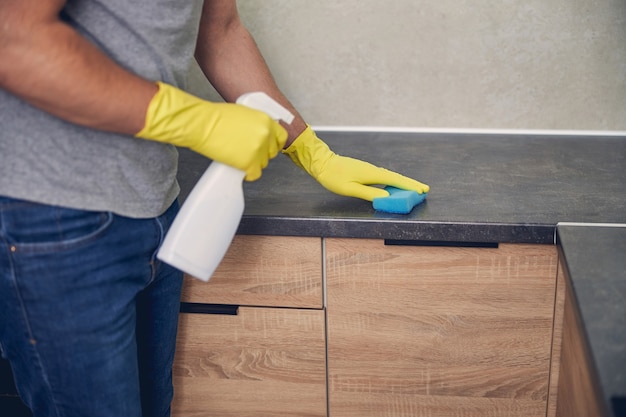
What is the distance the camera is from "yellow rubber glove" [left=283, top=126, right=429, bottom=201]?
1343mm

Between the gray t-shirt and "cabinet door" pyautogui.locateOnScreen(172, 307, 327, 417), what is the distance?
1.38 ft

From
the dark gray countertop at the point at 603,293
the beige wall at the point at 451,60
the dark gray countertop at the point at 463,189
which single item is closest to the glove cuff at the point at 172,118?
the dark gray countertop at the point at 463,189

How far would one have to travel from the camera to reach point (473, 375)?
53.9 inches

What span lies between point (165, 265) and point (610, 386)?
0.69m

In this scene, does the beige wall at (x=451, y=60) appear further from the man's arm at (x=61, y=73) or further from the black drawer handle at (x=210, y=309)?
the man's arm at (x=61, y=73)

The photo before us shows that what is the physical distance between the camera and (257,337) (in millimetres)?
1408

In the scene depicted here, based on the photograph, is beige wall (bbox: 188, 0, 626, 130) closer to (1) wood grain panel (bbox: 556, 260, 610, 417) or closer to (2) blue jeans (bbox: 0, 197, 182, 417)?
(1) wood grain panel (bbox: 556, 260, 610, 417)

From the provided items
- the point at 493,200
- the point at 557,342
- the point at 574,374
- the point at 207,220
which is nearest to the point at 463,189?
the point at 493,200

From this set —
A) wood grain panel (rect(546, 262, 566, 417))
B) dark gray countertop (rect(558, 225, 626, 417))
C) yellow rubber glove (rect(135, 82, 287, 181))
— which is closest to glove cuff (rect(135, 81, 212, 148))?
yellow rubber glove (rect(135, 82, 287, 181))

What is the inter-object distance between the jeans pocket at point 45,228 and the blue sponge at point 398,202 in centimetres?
53

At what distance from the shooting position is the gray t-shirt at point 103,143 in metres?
0.94

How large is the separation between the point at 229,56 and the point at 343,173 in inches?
11.8

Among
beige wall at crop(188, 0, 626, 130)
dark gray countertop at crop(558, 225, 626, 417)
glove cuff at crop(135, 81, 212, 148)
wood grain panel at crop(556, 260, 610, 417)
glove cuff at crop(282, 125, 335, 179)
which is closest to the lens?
dark gray countertop at crop(558, 225, 626, 417)

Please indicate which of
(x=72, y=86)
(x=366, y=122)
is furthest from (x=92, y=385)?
(x=366, y=122)
